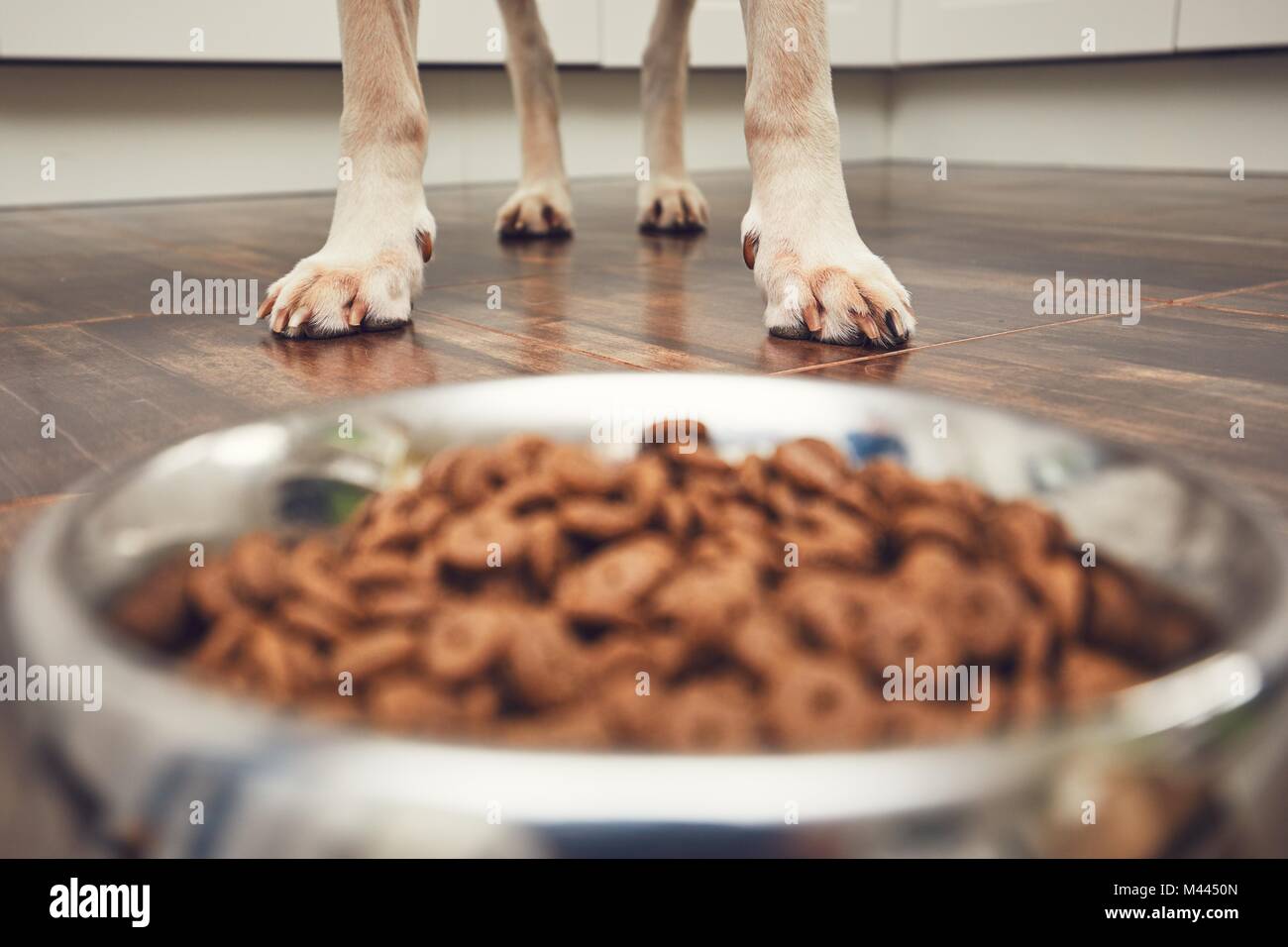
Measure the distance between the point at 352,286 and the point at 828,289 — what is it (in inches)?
19.7

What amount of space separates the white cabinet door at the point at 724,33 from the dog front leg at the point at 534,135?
1094 mm

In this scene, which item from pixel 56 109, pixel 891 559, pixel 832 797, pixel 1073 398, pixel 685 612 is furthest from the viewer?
pixel 56 109

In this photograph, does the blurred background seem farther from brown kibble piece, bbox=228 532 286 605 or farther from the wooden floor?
brown kibble piece, bbox=228 532 286 605

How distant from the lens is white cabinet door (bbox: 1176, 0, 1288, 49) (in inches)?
132

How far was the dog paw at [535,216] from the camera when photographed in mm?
2227

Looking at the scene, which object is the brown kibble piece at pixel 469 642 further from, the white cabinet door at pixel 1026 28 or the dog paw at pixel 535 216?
the white cabinet door at pixel 1026 28

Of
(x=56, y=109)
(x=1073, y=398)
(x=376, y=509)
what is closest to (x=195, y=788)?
(x=376, y=509)

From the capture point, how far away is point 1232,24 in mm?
3424

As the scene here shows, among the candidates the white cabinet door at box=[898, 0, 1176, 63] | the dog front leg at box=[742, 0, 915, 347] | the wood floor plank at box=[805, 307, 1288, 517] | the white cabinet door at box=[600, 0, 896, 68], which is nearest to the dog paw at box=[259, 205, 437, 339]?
the dog front leg at box=[742, 0, 915, 347]

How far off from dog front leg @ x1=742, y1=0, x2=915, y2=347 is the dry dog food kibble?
0.60 m

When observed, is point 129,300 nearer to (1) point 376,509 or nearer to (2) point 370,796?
(1) point 376,509

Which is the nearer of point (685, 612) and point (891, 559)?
point (685, 612)

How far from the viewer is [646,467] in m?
0.60
